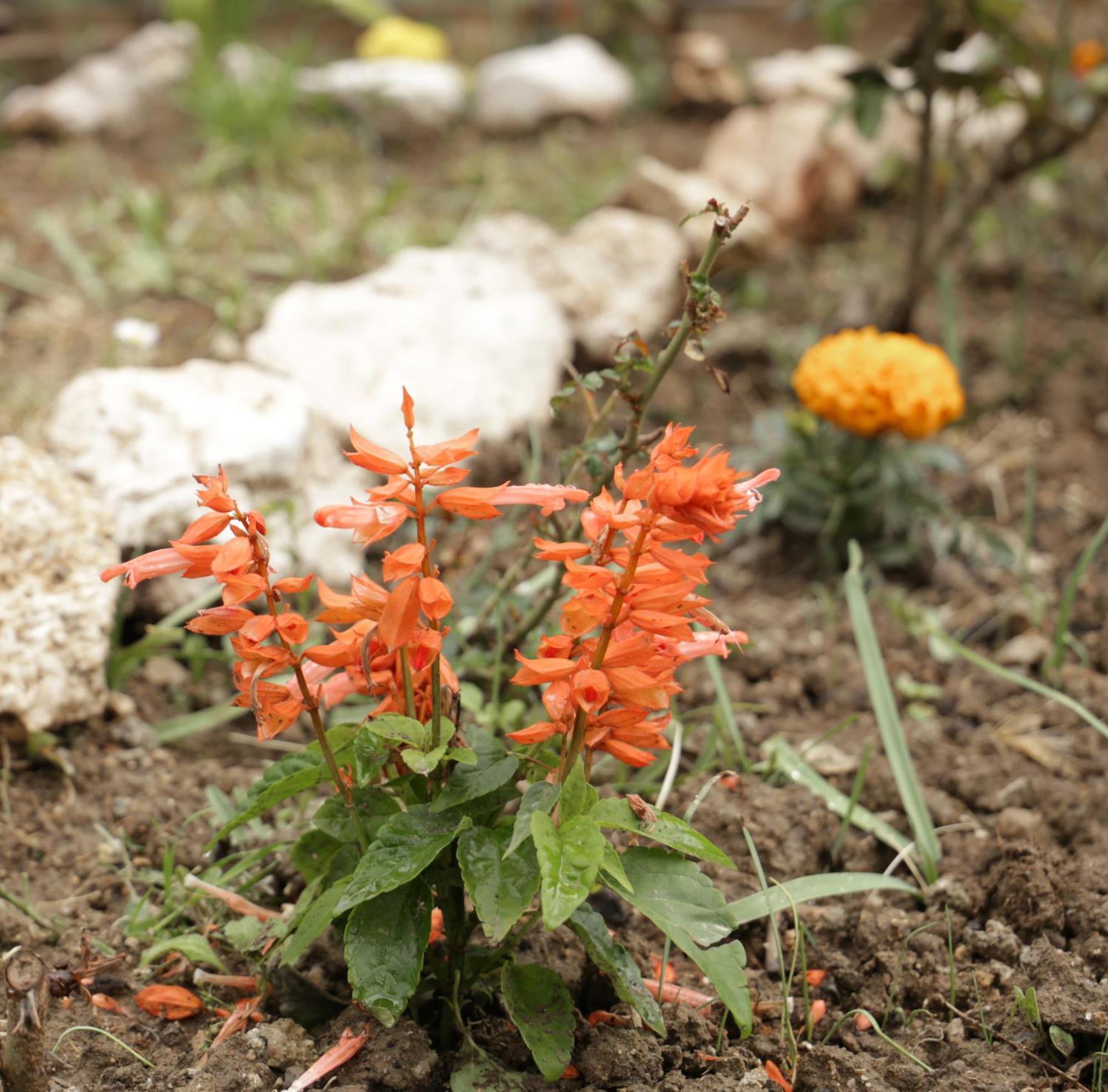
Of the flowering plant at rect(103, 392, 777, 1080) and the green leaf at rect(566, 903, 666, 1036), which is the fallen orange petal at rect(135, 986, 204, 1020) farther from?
the green leaf at rect(566, 903, 666, 1036)

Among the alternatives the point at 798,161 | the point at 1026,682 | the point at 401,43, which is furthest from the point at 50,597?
the point at 401,43

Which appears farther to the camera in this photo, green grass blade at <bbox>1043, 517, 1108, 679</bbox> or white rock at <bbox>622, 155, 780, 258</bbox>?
white rock at <bbox>622, 155, 780, 258</bbox>

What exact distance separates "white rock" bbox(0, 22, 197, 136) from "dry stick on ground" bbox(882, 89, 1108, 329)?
3166mm

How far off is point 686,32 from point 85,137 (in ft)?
9.40

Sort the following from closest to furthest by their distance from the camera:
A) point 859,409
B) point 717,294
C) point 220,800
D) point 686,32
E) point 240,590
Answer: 1. point 240,590
2. point 717,294
3. point 220,800
4. point 859,409
5. point 686,32

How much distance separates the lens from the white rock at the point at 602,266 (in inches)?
123

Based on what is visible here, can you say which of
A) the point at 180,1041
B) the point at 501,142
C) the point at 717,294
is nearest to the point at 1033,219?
the point at 501,142

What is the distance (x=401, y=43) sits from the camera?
5.10m

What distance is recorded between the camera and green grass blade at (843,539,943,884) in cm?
170

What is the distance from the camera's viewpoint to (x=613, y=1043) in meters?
1.34

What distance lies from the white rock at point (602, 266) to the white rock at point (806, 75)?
1.28m

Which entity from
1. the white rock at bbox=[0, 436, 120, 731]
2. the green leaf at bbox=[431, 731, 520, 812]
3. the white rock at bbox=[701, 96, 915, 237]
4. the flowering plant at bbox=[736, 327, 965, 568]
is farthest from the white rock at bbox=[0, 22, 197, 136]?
the green leaf at bbox=[431, 731, 520, 812]

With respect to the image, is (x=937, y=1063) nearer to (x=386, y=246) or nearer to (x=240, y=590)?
(x=240, y=590)

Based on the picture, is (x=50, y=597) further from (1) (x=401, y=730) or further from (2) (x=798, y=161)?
(2) (x=798, y=161)
